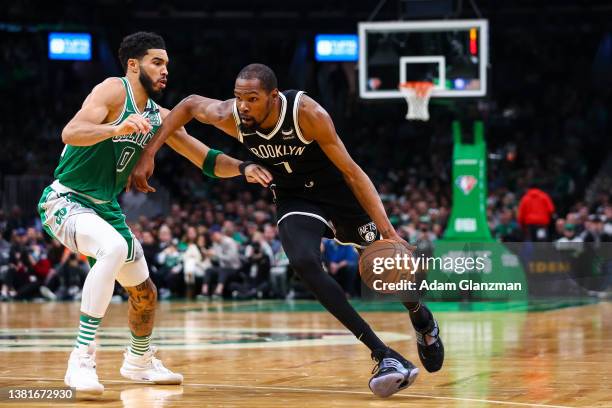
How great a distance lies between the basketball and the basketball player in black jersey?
0.11 metres

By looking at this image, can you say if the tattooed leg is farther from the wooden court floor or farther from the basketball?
the basketball

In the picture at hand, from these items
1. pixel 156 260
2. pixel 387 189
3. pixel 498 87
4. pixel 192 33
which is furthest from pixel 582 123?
pixel 156 260

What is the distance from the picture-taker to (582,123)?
28.6m

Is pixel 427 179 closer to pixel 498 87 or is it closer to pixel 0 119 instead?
pixel 498 87

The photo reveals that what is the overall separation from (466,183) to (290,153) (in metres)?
11.5

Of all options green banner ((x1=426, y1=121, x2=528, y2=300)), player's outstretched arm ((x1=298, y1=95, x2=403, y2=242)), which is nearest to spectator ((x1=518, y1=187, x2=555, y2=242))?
green banner ((x1=426, y1=121, x2=528, y2=300))

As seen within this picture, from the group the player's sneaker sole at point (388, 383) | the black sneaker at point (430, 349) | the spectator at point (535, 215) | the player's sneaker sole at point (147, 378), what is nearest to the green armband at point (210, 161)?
the player's sneaker sole at point (147, 378)

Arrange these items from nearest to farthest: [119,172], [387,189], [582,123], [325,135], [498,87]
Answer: [325,135] < [119,172] < [387,189] < [582,123] < [498,87]

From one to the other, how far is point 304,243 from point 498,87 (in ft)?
80.5

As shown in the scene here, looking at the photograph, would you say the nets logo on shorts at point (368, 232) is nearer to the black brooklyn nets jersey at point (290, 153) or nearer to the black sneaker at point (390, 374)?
the black brooklyn nets jersey at point (290, 153)

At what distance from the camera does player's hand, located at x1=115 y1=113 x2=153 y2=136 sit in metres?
Answer: 6.88

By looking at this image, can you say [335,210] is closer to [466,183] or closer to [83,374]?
[83,374]

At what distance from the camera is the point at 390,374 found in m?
6.85

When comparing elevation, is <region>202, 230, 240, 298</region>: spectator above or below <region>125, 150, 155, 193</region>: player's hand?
below
